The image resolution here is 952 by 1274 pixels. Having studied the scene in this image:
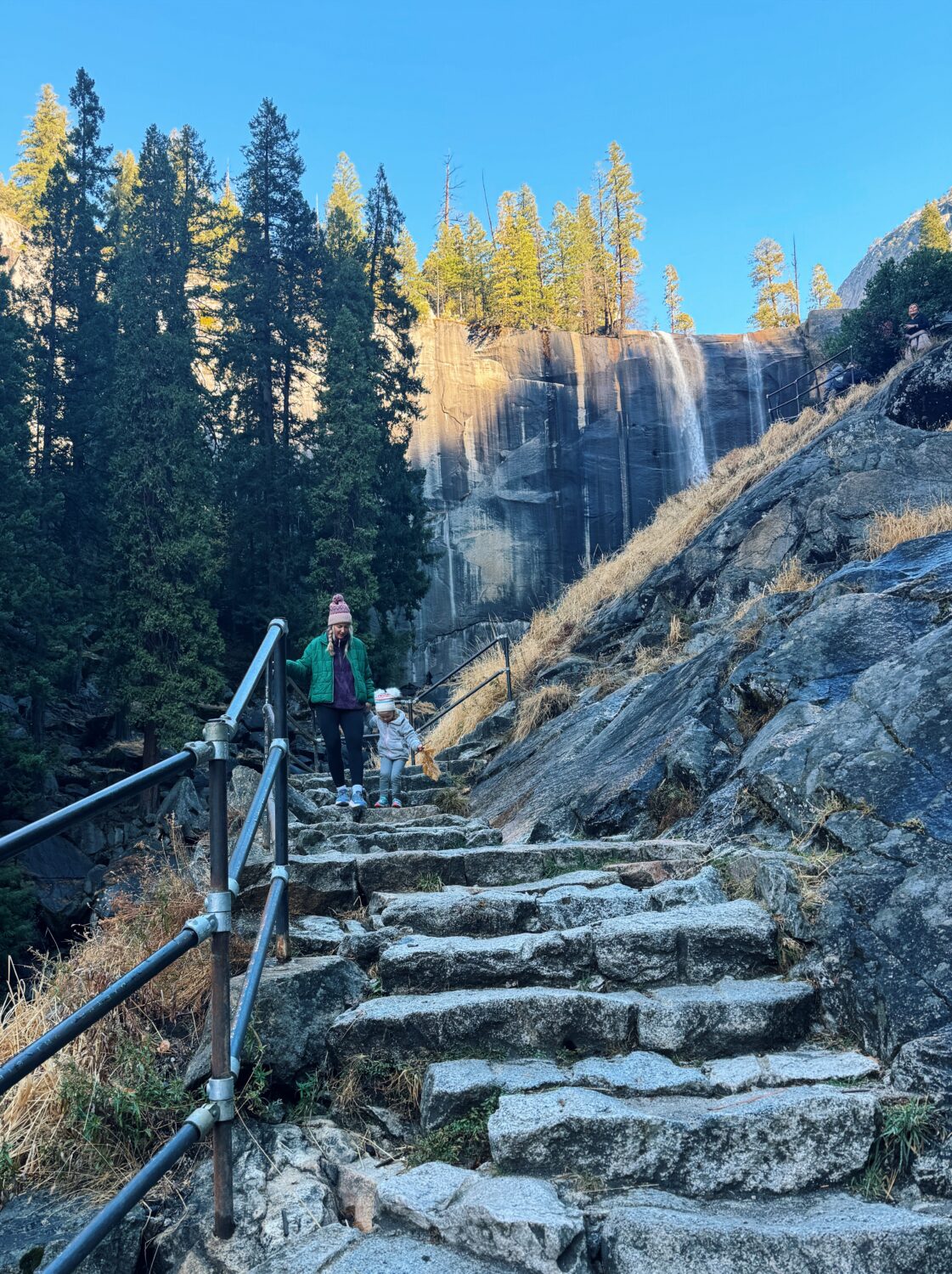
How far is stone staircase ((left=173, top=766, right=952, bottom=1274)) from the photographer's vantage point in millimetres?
2156

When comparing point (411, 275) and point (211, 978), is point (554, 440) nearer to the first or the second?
point (411, 275)

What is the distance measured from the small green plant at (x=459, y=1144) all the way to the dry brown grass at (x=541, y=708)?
695 cm

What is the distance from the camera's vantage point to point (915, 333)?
52.8 feet

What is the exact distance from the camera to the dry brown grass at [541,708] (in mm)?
9750

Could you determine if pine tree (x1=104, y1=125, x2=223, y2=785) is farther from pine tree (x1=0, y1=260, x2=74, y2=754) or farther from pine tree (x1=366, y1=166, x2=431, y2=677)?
pine tree (x1=366, y1=166, x2=431, y2=677)

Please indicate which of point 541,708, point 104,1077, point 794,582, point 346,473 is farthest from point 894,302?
point 104,1077

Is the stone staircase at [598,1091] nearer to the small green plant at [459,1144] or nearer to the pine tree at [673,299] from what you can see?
the small green plant at [459,1144]

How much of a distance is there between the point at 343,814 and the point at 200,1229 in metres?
4.42

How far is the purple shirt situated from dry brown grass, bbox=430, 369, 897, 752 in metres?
5.77

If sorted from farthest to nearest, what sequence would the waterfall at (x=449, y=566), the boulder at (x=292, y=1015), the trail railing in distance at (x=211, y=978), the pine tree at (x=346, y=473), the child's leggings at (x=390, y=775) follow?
1. the waterfall at (x=449, y=566)
2. the pine tree at (x=346, y=473)
3. the child's leggings at (x=390, y=775)
4. the boulder at (x=292, y=1015)
5. the trail railing in distance at (x=211, y=978)

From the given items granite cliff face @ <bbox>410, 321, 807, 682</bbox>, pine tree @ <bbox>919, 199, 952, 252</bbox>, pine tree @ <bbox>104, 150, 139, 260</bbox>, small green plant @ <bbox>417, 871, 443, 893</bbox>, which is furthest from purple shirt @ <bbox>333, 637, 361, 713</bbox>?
pine tree @ <bbox>919, 199, 952, 252</bbox>

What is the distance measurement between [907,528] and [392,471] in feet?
62.2

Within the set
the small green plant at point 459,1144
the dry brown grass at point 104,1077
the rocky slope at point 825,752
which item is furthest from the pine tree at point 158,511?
the small green plant at point 459,1144

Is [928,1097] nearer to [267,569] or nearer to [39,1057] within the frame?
[39,1057]
